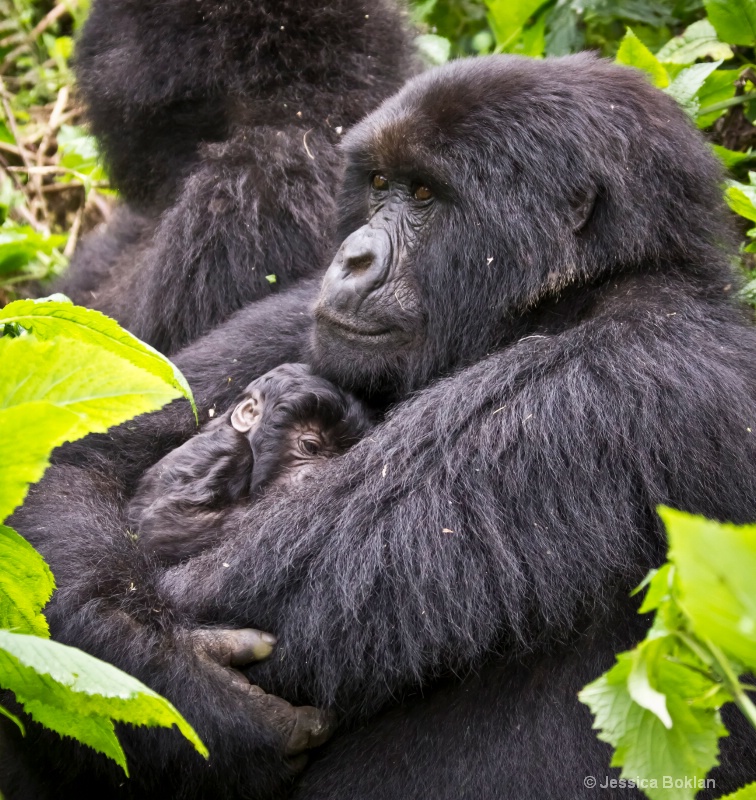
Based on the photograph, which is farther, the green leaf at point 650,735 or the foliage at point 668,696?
the green leaf at point 650,735

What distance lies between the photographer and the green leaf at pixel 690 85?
3.83 m

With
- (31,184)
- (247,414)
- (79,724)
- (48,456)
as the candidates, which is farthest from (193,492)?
(31,184)

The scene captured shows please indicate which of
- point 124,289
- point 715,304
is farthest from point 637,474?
point 124,289

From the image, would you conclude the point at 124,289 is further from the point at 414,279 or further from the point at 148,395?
the point at 148,395

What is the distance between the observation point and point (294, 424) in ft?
10.1

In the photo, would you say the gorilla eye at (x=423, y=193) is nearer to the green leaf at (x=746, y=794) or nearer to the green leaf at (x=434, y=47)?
the green leaf at (x=746, y=794)

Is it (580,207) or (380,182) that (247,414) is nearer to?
(380,182)

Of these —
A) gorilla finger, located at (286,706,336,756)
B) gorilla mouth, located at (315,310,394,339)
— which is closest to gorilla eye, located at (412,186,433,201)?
gorilla mouth, located at (315,310,394,339)

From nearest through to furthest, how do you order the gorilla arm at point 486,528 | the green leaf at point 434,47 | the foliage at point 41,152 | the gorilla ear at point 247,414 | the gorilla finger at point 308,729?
the gorilla arm at point 486,528
the gorilla finger at point 308,729
the gorilla ear at point 247,414
the green leaf at point 434,47
the foliage at point 41,152

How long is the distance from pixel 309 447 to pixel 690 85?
1.97 m

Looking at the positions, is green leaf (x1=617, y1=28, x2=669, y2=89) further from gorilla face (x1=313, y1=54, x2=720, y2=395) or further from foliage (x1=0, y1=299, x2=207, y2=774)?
foliage (x1=0, y1=299, x2=207, y2=774)

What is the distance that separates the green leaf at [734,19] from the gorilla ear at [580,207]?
170 cm

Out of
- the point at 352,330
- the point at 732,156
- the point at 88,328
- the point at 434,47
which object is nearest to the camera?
the point at 88,328

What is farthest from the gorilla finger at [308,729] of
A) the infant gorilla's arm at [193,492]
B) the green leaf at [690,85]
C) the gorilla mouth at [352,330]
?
the green leaf at [690,85]
